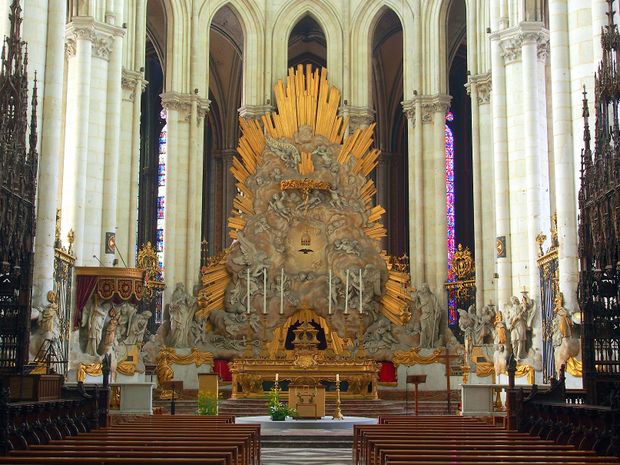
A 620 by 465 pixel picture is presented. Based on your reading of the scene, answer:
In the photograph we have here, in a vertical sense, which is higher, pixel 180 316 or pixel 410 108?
pixel 410 108

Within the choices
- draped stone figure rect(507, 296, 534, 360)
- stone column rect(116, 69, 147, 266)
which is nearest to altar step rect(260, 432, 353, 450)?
draped stone figure rect(507, 296, 534, 360)

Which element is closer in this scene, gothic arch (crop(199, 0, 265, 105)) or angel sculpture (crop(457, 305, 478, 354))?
angel sculpture (crop(457, 305, 478, 354))

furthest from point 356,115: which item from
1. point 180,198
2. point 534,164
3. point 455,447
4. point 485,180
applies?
point 455,447

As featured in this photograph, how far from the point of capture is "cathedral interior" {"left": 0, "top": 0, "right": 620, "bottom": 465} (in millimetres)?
13109

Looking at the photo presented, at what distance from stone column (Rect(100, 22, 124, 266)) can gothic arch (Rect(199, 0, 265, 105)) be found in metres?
6.10

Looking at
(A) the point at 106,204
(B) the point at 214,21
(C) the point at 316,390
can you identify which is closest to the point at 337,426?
(C) the point at 316,390

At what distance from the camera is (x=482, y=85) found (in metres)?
28.4

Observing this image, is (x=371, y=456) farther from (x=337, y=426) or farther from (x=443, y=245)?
(x=443, y=245)

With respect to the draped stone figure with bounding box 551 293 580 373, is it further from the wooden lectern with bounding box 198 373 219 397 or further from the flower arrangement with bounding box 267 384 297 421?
the wooden lectern with bounding box 198 373 219 397

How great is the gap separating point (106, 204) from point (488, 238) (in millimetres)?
10478

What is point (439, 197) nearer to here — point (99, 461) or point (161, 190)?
point (161, 190)

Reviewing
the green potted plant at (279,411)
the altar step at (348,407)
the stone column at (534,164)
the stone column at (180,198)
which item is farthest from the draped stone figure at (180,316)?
the stone column at (534,164)

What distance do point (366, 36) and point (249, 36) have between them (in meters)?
3.78

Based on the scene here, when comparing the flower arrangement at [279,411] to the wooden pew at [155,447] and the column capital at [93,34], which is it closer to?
the wooden pew at [155,447]
